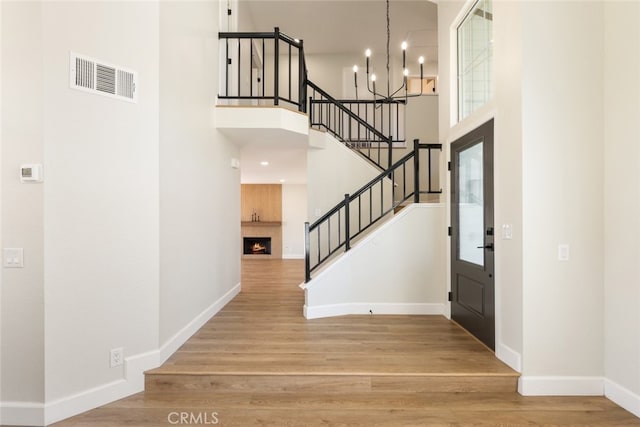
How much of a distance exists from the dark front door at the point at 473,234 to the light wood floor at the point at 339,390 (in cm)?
34

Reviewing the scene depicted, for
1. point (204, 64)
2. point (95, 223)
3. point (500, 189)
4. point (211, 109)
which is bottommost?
point (95, 223)

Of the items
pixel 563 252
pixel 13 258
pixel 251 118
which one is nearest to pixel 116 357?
pixel 13 258

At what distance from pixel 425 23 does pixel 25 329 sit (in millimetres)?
7893

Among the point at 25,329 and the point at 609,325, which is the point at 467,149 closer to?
the point at 609,325

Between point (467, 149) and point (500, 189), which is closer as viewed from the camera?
point (500, 189)

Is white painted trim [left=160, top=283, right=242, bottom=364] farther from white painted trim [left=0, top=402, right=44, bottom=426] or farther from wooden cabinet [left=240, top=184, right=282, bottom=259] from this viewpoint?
wooden cabinet [left=240, top=184, right=282, bottom=259]

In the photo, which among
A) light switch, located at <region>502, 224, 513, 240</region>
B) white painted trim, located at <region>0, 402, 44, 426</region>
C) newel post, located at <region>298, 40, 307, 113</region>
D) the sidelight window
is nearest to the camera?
white painted trim, located at <region>0, 402, 44, 426</region>

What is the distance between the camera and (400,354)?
2918 millimetres

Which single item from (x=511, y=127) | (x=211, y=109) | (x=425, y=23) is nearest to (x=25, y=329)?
(x=211, y=109)

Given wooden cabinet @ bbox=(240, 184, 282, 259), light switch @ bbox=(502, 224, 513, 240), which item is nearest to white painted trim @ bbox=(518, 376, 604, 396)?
light switch @ bbox=(502, 224, 513, 240)

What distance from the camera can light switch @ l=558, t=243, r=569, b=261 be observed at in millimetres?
2504

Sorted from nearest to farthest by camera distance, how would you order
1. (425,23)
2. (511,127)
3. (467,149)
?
(511,127), (467,149), (425,23)

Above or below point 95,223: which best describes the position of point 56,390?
below

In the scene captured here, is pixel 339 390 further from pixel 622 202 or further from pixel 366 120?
pixel 366 120
